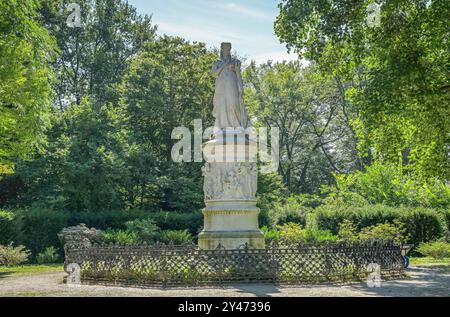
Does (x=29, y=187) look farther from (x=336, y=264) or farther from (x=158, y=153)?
(x=336, y=264)

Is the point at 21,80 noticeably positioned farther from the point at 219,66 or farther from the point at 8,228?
the point at 219,66

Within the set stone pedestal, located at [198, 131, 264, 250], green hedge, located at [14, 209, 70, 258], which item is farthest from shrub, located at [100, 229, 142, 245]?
stone pedestal, located at [198, 131, 264, 250]

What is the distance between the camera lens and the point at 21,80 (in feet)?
76.6

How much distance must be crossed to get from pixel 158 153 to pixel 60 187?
9284 millimetres

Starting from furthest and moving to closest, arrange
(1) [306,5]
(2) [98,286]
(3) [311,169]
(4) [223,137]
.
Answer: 1. (3) [311,169]
2. (1) [306,5]
3. (4) [223,137]
4. (2) [98,286]

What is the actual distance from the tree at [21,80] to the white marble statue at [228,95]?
29.3ft

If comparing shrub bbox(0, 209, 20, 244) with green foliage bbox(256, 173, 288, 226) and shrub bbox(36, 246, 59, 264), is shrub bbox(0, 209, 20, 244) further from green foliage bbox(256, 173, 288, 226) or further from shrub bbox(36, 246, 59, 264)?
green foliage bbox(256, 173, 288, 226)

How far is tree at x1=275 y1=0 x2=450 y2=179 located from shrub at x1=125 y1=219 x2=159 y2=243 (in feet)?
43.5

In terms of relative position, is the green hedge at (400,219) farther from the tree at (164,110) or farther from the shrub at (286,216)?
the tree at (164,110)

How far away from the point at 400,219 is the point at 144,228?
14.1 meters

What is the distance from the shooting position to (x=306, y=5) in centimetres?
2155

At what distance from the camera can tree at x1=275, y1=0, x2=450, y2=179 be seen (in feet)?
69.1

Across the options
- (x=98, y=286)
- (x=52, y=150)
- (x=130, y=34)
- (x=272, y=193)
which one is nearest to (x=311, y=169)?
(x=272, y=193)

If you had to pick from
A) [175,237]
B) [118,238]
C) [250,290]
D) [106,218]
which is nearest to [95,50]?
[106,218]
